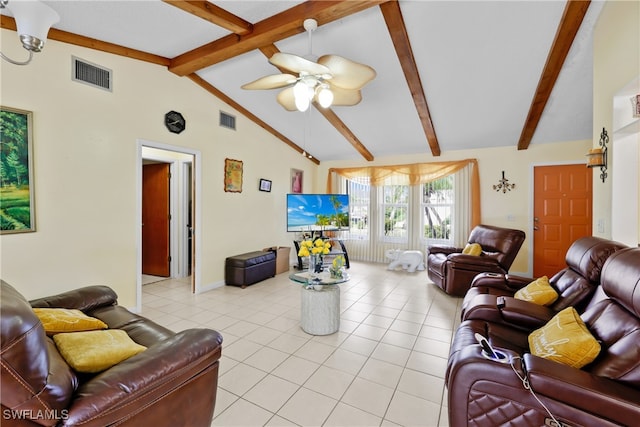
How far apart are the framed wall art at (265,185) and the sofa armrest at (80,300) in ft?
10.4

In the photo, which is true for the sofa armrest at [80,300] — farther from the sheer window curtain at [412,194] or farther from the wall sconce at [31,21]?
the sheer window curtain at [412,194]

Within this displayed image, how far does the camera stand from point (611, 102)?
Answer: 2463mm

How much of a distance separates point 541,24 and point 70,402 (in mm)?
4271

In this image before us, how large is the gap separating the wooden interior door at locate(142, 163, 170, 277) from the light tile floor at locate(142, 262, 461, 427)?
812 mm

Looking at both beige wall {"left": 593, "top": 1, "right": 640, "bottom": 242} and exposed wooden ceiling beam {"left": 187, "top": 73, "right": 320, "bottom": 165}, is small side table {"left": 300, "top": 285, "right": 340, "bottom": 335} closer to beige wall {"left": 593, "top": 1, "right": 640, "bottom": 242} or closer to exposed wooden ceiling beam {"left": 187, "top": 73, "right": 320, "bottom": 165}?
beige wall {"left": 593, "top": 1, "right": 640, "bottom": 242}

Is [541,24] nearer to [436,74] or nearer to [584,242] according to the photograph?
[436,74]

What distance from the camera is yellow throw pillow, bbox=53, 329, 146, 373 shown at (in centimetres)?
120

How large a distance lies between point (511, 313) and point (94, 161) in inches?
159

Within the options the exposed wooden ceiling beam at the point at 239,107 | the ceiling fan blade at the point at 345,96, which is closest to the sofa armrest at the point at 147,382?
the ceiling fan blade at the point at 345,96

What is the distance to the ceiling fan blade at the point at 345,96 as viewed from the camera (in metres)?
2.83

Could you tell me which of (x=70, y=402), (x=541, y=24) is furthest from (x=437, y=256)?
(x=70, y=402)

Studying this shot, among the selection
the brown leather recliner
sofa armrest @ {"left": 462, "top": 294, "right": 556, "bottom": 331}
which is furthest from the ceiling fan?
the brown leather recliner

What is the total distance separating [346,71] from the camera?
2.38 meters

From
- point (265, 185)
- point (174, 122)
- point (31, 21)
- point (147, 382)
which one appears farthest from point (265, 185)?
point (147, 382)
